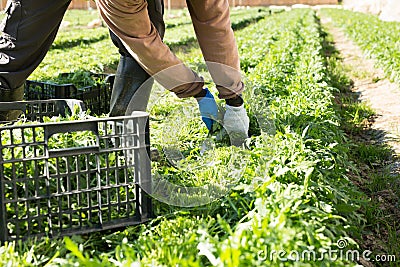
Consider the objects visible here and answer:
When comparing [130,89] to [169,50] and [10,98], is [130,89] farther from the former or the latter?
[10,98]

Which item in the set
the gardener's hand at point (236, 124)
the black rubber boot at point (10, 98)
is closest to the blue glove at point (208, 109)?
the gardener's hand at point (236, 124)

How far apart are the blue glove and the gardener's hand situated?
8 centimetres

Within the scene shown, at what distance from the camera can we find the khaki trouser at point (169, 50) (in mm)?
2660

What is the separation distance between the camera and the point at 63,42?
13.2 meters

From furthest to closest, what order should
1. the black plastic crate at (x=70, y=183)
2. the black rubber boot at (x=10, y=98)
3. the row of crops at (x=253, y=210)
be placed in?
the black rubber boot at (x=10, y=98) → the black plastic crate at (x=70, y=183) → the row of crops at (x=253, y=210)

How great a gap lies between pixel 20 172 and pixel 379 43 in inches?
341

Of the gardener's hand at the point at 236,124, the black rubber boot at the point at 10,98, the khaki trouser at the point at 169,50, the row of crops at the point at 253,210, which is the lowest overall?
the row of crops at the point at 253,210

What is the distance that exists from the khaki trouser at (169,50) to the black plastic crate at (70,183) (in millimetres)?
538

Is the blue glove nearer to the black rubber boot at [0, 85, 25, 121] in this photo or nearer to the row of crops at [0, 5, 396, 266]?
the row of crops at [0, 5, 396, 266]

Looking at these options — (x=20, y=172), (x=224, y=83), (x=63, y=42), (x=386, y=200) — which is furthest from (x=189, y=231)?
(x=63, y=42)

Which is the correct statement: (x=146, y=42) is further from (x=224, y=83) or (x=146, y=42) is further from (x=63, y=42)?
(x=63, y=42)

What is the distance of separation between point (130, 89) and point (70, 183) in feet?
3.81

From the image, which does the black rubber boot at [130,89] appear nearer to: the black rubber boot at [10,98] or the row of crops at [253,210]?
the row of crops at [253,210]

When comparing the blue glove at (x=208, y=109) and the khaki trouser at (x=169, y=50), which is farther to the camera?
the blue glove at (x=208, y=109)
